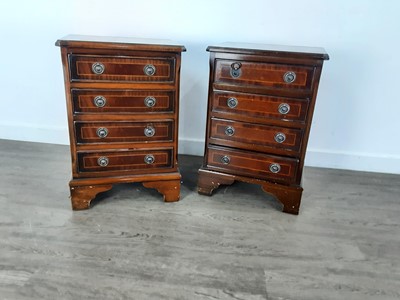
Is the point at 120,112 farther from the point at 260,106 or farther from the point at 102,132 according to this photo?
the point at 260,106

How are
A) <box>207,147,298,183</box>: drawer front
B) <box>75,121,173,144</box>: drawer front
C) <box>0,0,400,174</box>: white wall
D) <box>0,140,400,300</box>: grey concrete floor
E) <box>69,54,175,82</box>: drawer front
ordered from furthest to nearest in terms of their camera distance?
<box>0,0,400,174</box>: white wall → <box>207,147,298,183</box>: drawer front → <box>75,121,173,144</box>: drawer front → <box>69,54,175,82</box>: drawer front → <box>0,140,400,300</box>: grey concrete floor

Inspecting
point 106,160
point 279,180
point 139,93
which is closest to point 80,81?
point 139,93

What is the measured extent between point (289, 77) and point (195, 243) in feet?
3.12

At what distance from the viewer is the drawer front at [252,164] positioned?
1795mm

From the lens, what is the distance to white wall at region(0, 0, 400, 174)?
7.00ft

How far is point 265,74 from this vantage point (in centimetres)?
166

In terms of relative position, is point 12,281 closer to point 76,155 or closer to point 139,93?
point 76,155

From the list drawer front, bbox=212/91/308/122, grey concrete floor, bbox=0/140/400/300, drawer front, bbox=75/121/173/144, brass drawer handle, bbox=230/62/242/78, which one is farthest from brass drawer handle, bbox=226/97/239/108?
grey concrete floor, bbox=0/140/400/300

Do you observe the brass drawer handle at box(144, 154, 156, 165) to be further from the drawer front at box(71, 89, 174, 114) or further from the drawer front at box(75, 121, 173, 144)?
the drawer front at box(71, 89, 174, 114)

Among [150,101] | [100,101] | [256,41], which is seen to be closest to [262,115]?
[150,101]

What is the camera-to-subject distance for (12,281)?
4.20 ft

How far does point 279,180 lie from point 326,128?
0.80 metres

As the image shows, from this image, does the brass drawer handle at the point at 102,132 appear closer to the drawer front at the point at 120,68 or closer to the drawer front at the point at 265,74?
the drawer front at the point at 120,68

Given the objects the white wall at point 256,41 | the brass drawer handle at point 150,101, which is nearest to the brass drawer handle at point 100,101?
the brass drawer handle at point 150,101
